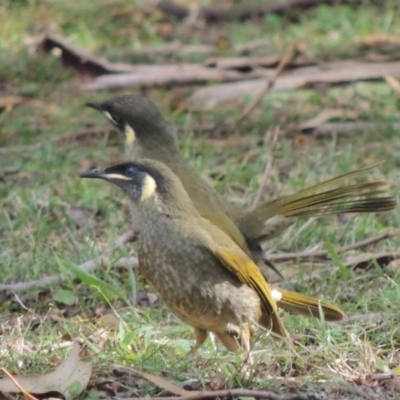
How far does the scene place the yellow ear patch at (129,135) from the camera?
6785 millimetres

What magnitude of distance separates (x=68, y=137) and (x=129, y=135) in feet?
5.52

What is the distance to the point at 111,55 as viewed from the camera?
10.4 m

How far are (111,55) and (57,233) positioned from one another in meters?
3.93

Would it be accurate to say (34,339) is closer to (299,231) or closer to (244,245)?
(244,245)

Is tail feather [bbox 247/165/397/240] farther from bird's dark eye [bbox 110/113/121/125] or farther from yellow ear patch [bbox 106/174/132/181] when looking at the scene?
bird's dark eye [bbox 110/113/121/125]

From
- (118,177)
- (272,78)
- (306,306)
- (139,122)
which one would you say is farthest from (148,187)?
(272,78)

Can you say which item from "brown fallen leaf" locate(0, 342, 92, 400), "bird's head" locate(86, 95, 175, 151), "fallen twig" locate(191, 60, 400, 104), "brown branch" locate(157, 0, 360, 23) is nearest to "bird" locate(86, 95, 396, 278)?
"bird's head" locate(86, 95, 175, 151)

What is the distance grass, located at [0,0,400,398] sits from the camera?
4797mm

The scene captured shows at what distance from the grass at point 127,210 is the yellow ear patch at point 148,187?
1.96 feet

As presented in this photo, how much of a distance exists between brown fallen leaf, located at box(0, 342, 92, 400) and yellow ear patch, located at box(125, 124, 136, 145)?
2454mm

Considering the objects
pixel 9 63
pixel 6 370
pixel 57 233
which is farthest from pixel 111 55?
pixel 6 370

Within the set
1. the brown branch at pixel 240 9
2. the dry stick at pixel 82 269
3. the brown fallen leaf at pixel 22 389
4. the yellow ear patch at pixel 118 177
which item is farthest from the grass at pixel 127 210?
the yellow ear patch at pixel 118 177

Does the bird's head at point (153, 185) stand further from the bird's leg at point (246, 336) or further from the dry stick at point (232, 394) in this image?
the dry stick at point (232, 394)

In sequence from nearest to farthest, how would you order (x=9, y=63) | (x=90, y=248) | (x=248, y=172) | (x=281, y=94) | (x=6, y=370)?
1. (x=6, y=370)
2. (x=90, y=248)
3. (x=248, y=172)
4. (x=281, y=94)
5. (x=9, y=63)
